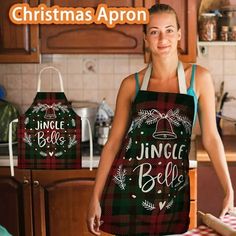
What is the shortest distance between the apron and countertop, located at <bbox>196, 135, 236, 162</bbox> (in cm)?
64

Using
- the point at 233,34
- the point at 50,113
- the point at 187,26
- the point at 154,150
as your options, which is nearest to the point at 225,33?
the point at 233,34

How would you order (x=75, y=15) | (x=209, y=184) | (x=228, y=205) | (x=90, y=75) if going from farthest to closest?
(x=90, y=75) → (x=75, y=15) → (x=209, y=184) → (x=228, y=205)

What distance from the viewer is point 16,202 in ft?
7.77

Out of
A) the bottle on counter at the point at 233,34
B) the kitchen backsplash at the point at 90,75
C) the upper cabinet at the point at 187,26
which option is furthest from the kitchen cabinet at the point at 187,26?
the kitchen backsplash at the point at 90,75

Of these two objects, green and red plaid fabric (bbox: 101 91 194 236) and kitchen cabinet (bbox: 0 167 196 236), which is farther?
kitchen cabinet (bbox: 0 167 196 236)

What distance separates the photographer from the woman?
1563 millimetres

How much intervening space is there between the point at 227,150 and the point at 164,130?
0.85m

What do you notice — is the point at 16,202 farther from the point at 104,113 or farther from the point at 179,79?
the point at 179,79

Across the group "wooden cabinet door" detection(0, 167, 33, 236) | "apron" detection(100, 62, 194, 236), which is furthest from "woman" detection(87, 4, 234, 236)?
"wooden cabinet door" detection(0, 167, 33, 236)

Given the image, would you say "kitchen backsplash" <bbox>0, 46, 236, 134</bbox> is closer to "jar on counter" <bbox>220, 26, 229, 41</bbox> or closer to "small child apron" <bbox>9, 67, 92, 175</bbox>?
"jar on counter" <bbox>220, 26, 229, 41</bbox>

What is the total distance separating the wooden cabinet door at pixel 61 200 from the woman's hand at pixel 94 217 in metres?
0.67

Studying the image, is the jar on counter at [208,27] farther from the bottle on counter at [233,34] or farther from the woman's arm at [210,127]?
the woman's arm at [210,127]

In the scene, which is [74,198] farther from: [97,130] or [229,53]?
[229,53]

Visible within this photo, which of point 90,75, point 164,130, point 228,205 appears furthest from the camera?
point 90,75
